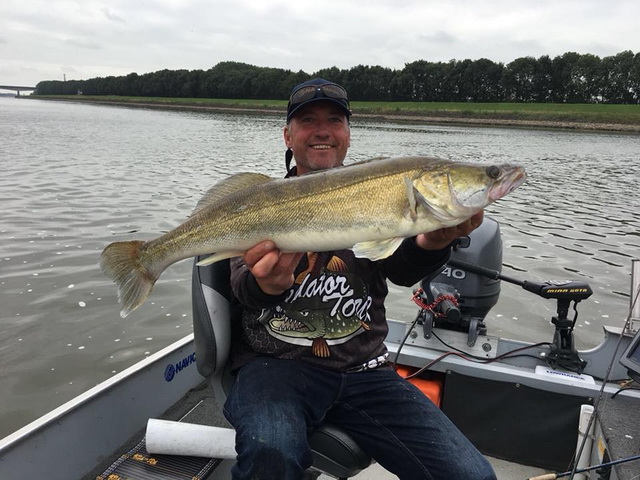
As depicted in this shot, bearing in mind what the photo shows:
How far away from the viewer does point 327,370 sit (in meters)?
2.52

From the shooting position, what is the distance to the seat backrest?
2.57 metres

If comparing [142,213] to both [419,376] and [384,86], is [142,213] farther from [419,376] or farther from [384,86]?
[384,86]

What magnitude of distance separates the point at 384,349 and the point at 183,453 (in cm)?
129

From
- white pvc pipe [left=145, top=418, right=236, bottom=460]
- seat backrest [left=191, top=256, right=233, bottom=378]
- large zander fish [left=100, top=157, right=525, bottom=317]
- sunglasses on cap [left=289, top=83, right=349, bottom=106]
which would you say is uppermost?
sunglasses on cap [left=289, top=83, right=349, bottom=106]

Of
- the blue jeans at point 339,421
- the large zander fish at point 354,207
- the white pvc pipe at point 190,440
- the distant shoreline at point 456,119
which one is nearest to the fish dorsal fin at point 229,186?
the large zander fish at point 354,207

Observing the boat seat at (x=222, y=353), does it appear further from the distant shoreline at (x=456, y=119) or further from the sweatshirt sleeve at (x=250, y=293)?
the distant shoreline at (x=456, y=119)

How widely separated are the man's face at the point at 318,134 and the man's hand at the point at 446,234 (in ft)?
2.81

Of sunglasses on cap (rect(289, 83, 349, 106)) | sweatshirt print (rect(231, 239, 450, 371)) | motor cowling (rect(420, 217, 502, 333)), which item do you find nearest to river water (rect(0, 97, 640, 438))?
motor cowling (rect(420, 217, 502, 333))

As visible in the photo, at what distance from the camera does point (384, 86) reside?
305 feet

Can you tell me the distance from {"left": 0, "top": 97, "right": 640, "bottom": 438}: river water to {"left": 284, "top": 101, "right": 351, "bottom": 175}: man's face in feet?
12.6

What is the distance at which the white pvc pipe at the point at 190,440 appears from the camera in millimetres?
2576

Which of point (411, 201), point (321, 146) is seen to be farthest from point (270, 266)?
point (321, 146)

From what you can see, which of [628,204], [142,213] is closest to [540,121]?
[628,204]

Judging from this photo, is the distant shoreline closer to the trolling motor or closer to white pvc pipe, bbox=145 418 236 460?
the trolling motor
